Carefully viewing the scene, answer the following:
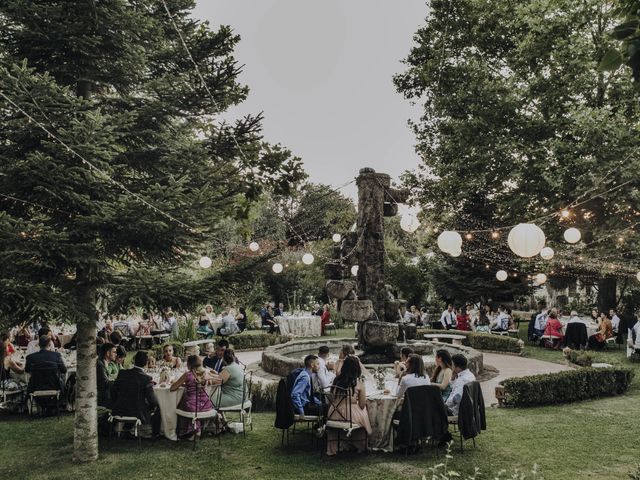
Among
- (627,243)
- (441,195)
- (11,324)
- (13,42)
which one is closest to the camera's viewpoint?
(11,324)

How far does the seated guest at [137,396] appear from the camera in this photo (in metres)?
7.24

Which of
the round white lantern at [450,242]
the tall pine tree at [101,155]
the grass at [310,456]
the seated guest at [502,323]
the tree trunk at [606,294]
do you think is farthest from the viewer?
the tree trunk at [606,294]

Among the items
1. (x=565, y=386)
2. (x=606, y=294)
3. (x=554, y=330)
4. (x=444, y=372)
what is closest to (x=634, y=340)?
(x=554, y=330)

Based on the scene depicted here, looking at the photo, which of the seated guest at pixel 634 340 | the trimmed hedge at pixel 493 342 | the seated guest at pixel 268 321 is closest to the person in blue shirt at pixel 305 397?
the trimmed hedge at pixel 493 342

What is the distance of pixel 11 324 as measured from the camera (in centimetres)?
539

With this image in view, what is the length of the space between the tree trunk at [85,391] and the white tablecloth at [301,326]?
1465cm

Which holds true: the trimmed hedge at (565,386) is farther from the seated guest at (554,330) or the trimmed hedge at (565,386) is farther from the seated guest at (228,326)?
the seated guest at (228,326)

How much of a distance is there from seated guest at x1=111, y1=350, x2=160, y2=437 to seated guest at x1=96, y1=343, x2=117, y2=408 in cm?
68

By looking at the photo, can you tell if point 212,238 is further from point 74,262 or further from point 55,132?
point 55,132

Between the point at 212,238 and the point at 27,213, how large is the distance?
2427 mm

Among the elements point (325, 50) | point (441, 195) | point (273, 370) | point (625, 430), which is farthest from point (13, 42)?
point (441, 195)

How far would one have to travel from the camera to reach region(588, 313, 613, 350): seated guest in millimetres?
15727

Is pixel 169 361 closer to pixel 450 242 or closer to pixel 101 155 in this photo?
pixel 101 155

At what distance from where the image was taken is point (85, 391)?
6.32m
